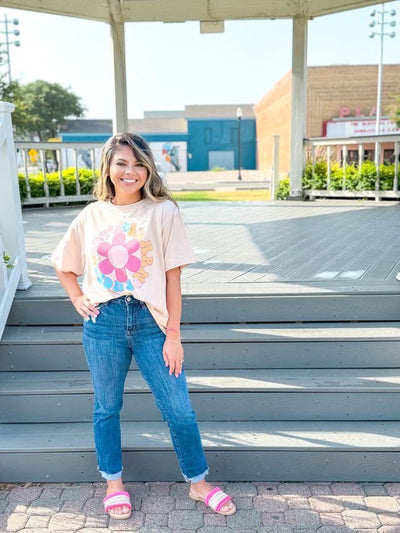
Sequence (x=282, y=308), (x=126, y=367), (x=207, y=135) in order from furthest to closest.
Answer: (x=207, y=135) < (x=282, y=308) < (x=126, y=367)

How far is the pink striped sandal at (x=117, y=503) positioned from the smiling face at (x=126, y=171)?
1.24 metres

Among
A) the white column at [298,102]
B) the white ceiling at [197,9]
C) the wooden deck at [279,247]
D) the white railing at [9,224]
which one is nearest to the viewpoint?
the white railing at [9,224]

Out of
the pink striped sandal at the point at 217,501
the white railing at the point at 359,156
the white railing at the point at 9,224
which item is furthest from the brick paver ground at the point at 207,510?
the white railing at the point at 359,156

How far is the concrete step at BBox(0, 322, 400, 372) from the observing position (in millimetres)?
2920

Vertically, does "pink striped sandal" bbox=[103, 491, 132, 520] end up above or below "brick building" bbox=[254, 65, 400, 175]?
below

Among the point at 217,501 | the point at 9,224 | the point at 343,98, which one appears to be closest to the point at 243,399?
the point at 217,501

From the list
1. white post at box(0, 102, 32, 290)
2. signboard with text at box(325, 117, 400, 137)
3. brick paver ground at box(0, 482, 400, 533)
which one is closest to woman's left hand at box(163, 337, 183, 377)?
brick paver ground at box(0, 482, 400, 533)

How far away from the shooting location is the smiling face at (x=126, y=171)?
2027 millimetres

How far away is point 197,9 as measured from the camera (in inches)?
309

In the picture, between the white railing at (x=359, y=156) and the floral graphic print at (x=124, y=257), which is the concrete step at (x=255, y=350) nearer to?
the floral graphic print at (x=124, y=257)

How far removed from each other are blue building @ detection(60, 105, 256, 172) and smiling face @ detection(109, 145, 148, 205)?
42469mm

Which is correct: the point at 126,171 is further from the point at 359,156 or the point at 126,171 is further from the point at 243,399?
the point at 359,156

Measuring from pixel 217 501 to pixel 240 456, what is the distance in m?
0.29

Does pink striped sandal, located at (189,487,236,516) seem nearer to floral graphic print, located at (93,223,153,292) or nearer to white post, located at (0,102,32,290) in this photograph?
floral graphic print, located at (93,223,153,292)
